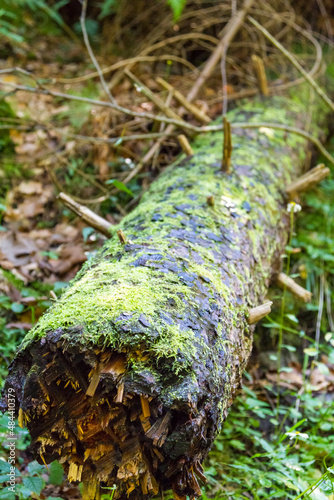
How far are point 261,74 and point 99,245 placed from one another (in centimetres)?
228

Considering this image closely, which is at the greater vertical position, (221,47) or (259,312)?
(221,47)

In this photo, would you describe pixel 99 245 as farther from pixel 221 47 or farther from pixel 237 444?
pixel 221 47

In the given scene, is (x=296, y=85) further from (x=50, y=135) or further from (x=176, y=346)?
(x=176, y=346)

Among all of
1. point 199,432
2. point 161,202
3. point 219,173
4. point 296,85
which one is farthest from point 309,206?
point 199,432

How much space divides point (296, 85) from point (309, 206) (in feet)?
4.28

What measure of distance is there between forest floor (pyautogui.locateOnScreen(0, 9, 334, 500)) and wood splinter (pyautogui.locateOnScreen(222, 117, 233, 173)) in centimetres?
70

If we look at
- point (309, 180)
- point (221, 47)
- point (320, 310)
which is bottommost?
point (320, 310)

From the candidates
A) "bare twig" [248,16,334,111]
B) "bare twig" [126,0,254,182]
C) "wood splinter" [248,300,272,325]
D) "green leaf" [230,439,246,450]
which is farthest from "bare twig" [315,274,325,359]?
"bare twig" [126,0,254,182]

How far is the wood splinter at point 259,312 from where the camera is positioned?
191 cm

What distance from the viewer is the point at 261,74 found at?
3805mm

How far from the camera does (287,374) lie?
9.68 feet

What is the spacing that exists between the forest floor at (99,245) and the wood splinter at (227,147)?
2.30 ft

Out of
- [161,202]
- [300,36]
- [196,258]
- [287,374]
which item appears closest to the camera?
[196,258]

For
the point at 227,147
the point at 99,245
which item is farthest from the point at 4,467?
Result: the point at 227,147
